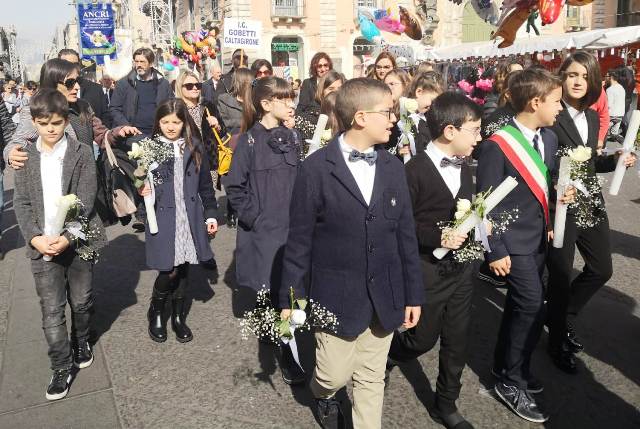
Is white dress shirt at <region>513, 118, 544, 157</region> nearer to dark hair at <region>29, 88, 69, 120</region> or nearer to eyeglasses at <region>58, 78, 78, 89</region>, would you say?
dark hair at <region>29, 88, 69, 120</region>

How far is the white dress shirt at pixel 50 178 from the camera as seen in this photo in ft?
11.8

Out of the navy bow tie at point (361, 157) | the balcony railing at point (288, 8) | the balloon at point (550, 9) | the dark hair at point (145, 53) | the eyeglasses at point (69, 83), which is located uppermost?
the balcony railing at point (288, 8)

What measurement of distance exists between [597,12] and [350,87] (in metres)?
39.7

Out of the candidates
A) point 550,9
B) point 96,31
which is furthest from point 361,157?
point 96,31

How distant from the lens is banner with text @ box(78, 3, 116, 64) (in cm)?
2958

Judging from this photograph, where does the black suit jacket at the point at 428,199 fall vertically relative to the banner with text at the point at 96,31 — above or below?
below

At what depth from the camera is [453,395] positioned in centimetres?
317

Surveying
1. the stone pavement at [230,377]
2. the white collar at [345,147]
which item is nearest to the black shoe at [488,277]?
the stone pavement at [230,377]

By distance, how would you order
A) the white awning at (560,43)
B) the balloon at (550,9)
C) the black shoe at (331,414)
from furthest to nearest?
the white awning at (560,43) → the balloon at (550,9) → the black shoe at (331,414)

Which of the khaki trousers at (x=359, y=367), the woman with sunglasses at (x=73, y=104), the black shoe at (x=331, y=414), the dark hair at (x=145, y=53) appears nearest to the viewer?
the khaki trousers at (x=359, y=367)

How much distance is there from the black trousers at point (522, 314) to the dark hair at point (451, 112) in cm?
87

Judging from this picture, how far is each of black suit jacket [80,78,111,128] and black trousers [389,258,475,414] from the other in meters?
4.33

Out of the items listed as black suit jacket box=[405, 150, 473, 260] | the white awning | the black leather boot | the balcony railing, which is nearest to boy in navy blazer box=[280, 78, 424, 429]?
black suit jacket box=[405, 150, 473, 260]

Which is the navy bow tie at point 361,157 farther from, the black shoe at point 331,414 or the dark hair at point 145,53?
the dark hair at point 145,53
